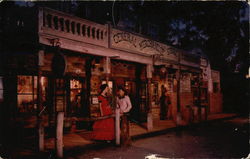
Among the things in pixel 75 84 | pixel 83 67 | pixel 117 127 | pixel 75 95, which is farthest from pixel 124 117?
pixel 83 67

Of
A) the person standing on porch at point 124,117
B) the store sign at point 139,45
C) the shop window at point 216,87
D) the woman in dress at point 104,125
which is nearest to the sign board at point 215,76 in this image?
the shop window at point 216,87

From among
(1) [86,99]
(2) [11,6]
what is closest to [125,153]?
(1) [86,99]

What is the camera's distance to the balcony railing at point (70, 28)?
938cm

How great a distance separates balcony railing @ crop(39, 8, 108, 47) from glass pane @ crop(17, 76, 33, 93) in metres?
2.34

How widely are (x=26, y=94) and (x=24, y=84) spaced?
0.40 meters

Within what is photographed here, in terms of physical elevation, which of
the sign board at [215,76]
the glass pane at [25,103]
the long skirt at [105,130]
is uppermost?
the sign board at [215,76]

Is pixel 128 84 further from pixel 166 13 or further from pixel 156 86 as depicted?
pixel 166 13

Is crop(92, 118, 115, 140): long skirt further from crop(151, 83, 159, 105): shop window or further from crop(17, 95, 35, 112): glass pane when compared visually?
crop(151, 83, 159, 105): shop window

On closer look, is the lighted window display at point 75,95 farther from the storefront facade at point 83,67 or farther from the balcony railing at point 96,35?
the balcony railing at point 96,35

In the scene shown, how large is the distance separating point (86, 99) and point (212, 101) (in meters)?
14.9

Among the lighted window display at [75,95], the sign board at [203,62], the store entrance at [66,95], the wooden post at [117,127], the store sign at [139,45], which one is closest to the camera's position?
the wooden post at [117,127]

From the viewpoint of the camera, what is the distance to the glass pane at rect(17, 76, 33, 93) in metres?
10.5

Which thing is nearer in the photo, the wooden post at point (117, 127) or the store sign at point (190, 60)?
the wooden post at point (117, 127)

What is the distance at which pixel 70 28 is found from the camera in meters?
10.3
